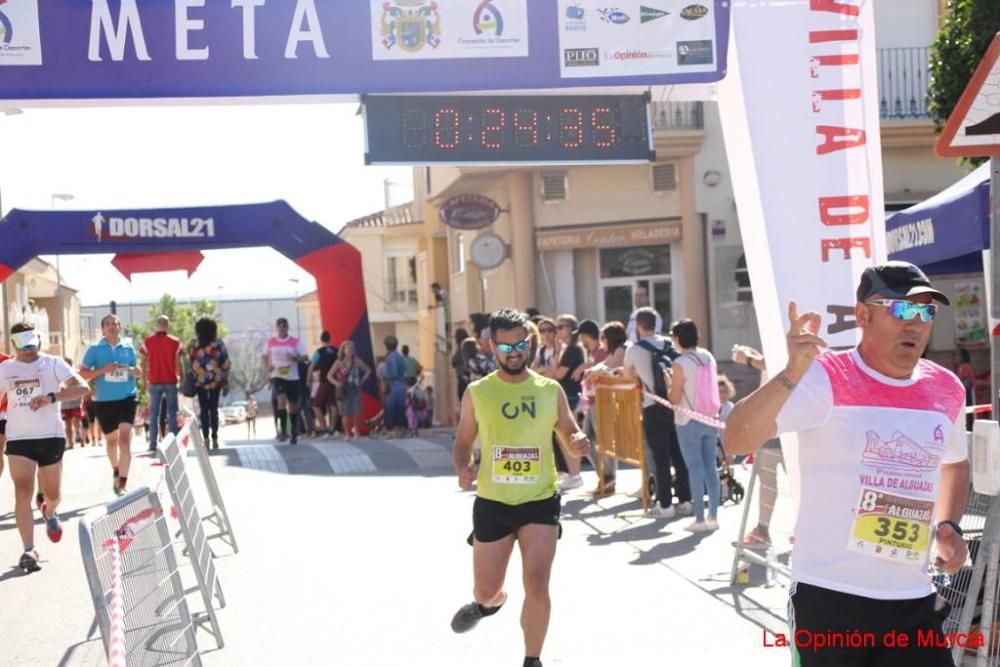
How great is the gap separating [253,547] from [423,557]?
1.69m

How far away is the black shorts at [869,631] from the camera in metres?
4.25

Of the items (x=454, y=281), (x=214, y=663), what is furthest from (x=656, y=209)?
(x=214, y=663)

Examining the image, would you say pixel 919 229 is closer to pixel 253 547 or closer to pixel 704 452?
pixel 704 452

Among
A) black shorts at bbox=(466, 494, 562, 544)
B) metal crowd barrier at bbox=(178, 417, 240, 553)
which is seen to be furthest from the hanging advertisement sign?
black shorts at bbox=(466, 494, 562, 544)

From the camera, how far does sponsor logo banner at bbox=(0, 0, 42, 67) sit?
9.72 meters

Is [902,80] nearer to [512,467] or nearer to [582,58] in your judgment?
[582,58]

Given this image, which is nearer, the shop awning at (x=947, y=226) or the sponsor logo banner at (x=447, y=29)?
the sponsor logo banner at (x=447, y=29)

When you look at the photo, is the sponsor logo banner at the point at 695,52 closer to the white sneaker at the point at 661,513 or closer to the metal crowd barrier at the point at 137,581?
the white sneaker at the point at 661,513

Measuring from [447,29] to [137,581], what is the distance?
5.46 meters

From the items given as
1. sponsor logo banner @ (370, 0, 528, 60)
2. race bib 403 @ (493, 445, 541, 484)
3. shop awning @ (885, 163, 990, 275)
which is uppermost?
sponsor logo banner @ (370, 0, 528, 60)

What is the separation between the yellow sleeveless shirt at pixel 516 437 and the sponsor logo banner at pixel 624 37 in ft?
12.0

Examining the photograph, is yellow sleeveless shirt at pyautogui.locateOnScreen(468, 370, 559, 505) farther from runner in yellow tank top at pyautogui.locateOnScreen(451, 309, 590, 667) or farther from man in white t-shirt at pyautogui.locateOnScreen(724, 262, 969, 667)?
man in white t-shirt at pyautogui.locateOnScreen(724, 262, 969, 667)

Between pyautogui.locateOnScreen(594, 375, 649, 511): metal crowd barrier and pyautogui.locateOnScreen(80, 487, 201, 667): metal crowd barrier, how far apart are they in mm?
7149

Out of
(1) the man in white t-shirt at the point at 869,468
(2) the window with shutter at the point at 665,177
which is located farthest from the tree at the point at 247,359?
(1) the man in white t-shirt at the point at 869,468
